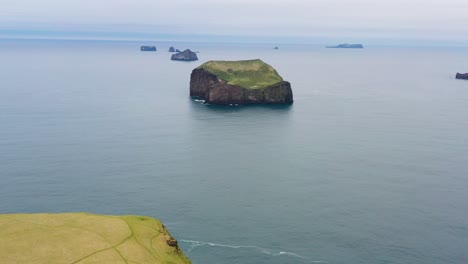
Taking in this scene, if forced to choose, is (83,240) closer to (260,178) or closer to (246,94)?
(260,178)

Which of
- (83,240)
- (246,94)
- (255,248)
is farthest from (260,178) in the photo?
(246,94)

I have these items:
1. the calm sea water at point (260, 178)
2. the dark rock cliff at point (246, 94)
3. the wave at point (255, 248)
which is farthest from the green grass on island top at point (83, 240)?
the dark rock cliff at point (246, 94)

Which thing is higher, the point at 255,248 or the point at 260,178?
the point at 260,178

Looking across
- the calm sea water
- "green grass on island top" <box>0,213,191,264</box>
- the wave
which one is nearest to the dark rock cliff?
the calm sea water

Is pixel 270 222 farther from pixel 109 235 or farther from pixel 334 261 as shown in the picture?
pixel 109 235

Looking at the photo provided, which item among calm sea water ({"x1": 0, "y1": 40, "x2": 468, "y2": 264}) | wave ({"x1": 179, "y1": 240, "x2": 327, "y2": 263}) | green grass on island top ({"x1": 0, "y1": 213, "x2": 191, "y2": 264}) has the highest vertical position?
green grass on island top ({"x1": 0, "y1": 213, "x2": 191, "y2": 264})

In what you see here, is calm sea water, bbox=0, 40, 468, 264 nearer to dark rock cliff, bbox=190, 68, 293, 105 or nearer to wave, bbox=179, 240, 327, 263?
wave, bbox=179, 240, 327, 263

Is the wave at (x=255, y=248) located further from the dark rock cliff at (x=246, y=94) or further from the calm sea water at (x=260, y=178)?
the dark rock cliff at (x=246, y=94)

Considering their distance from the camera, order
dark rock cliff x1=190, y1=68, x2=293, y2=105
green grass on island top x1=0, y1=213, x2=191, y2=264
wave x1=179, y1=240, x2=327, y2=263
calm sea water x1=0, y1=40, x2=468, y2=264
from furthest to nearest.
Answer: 1. dark rock cliff x1=190, y1=68, x2=293, y2=105
2. calm sea water x1=0, y1=40, x2=468, y2=264
3. wave x1=179, y1=240, x2=327, y2=263
4. green grass on island top x1=0, y1=213, x2=191, y2=264
